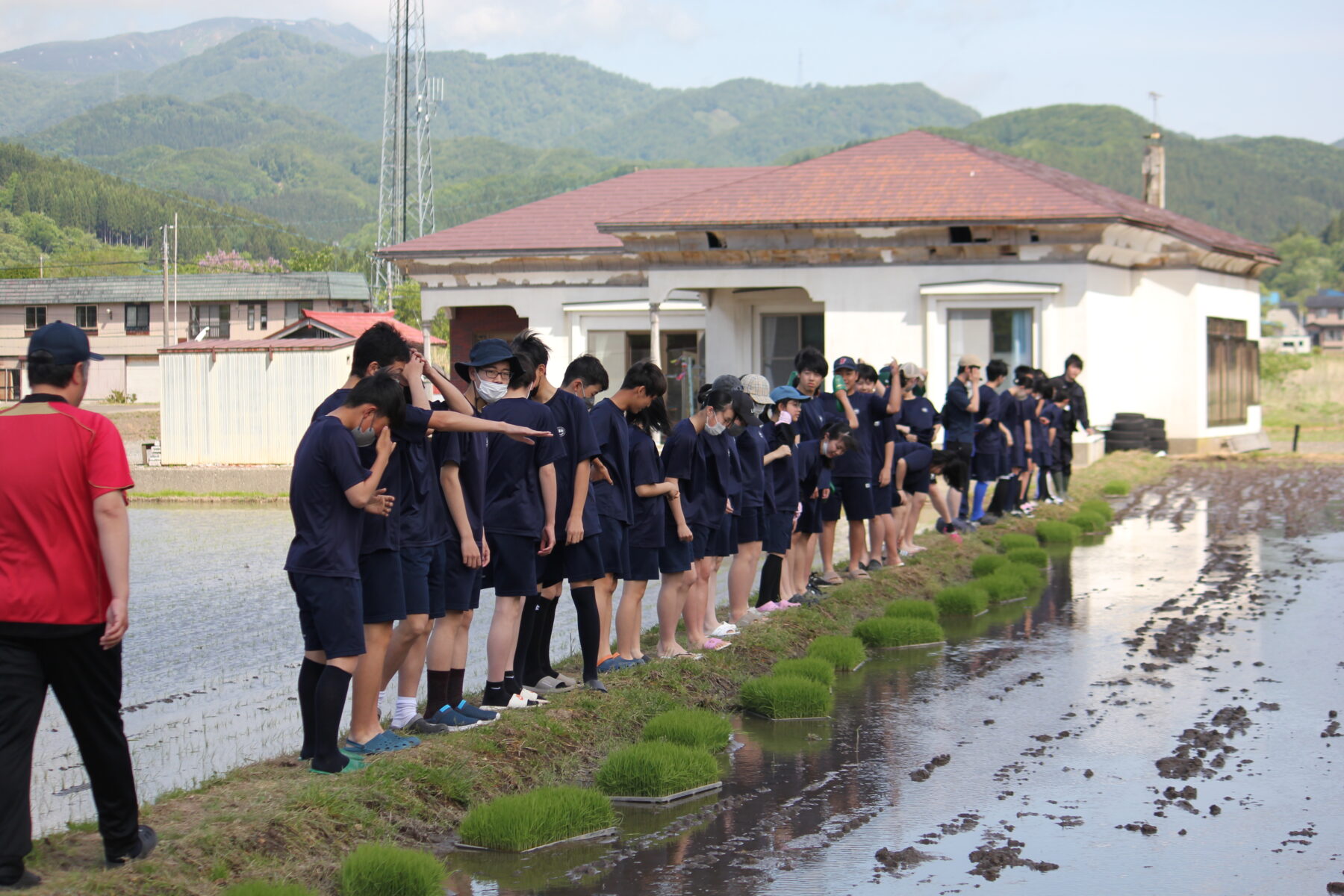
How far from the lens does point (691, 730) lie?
7.23 m

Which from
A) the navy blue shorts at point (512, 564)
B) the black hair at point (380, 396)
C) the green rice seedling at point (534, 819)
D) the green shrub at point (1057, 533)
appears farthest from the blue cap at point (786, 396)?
the green shrub at point (1057, 533)

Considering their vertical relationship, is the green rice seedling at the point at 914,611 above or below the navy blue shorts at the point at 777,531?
below

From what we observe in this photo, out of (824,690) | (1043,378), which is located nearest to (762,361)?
(1043,378)

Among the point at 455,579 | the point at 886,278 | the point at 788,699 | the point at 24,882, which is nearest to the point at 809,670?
the point at 788,699

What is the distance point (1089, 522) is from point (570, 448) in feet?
37.0

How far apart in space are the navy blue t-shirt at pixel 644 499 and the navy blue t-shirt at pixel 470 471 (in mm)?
1592

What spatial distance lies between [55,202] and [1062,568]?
366ft

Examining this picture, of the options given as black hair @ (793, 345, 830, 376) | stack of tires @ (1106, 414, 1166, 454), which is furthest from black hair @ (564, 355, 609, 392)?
stack of tires @ (1106, 414, 1166, 454)

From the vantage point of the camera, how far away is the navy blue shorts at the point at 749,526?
1042 centimetres

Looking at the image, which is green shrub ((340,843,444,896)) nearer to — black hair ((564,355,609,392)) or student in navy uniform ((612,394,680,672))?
student in navy uniform ((612,394,680,672))

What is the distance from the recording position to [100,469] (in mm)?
5031

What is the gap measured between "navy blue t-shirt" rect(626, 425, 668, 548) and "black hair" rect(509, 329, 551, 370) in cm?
109

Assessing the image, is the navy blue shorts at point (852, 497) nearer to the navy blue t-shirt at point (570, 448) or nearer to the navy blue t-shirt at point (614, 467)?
the navy blue t-shirt at point (614, 467)

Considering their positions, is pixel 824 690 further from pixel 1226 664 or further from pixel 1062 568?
pixel 1062 568
